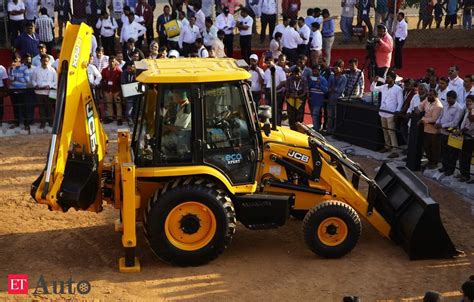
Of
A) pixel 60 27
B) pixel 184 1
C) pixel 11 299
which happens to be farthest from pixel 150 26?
pixel 11 299

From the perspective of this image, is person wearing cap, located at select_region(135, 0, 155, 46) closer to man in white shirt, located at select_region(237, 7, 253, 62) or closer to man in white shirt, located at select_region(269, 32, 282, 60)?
man in white shirt, located at select_region(237, 7, 253, 62)

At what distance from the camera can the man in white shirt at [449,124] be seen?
14.5 meters

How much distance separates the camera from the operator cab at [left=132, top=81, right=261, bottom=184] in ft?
34.4

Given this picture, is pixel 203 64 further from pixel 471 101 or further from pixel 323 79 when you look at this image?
pixel 323 79

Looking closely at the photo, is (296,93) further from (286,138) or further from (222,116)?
(222,116)

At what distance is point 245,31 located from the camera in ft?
76.2

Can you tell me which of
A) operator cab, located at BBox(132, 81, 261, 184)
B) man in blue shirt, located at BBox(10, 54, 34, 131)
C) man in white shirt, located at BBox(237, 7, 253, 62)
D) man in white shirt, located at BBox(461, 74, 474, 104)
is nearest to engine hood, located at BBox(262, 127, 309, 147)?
operator cab, located at BBox(132, 81, 261, 184)

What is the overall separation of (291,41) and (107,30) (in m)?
5.28

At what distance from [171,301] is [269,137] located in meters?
2.74

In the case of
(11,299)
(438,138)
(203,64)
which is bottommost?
(11,299)

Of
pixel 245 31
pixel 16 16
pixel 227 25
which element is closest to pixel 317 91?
pixel 245 31

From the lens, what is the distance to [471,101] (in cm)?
1391

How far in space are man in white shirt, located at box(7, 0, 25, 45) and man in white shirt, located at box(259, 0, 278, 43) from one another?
715cm

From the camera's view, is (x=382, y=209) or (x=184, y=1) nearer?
(x=382, y=209)
